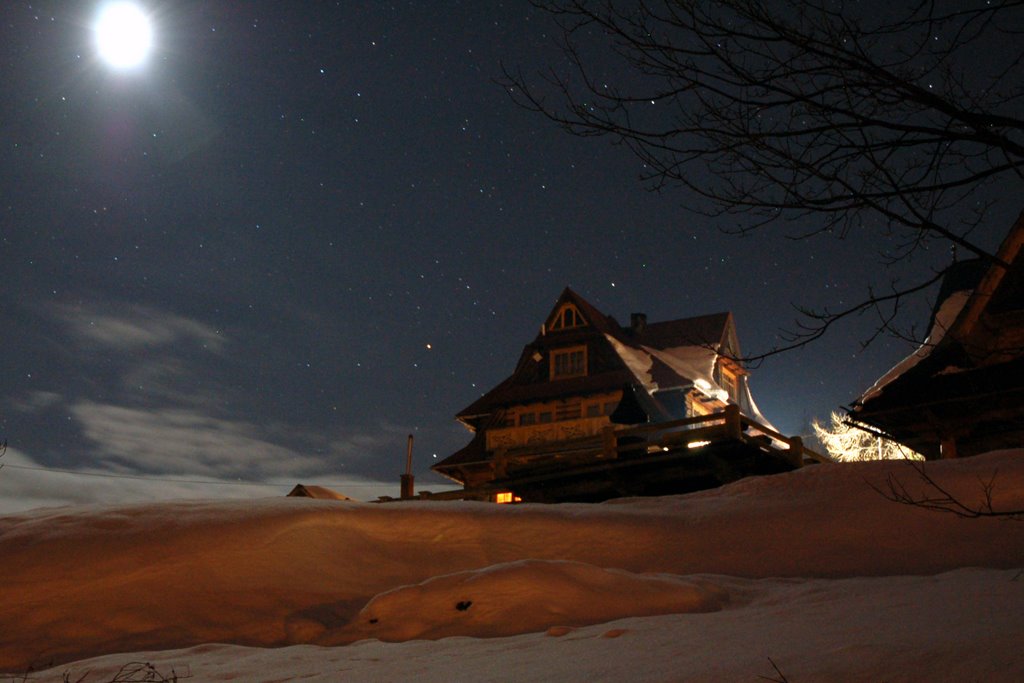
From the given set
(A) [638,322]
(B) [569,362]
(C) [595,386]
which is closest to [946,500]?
(C) [595,386]

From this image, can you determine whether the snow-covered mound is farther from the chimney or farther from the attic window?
the chimney

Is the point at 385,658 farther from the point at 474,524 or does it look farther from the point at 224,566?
the point at 474,524

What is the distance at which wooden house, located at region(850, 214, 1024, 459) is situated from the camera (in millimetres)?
14070

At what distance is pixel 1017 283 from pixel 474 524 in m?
7.21

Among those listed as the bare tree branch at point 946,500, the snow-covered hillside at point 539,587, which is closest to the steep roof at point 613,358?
the snow-covered hillside at point 539,587

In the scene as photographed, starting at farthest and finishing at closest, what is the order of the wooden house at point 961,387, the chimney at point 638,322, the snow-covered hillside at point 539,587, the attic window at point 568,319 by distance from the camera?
the chimney at point 638,322, the attic window at point 568,319, the wooden house at point 961,387, the snow-covered hillside at point 539,587

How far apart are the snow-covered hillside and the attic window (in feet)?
68.2

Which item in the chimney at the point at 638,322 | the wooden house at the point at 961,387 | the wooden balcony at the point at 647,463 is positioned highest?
the chimney at the point at 638,322

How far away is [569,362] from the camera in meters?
→ 31.6

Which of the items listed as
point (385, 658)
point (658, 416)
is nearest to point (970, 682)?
point (385, 658)

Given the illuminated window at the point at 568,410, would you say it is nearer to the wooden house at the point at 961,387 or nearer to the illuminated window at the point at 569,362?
the illuminated window at the point at 569,362

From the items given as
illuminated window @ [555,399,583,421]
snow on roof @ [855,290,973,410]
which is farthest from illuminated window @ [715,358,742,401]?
snow on roof @ [855,290,973,410]

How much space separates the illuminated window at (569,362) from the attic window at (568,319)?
1166 millimetres

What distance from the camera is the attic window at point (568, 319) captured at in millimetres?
32500
